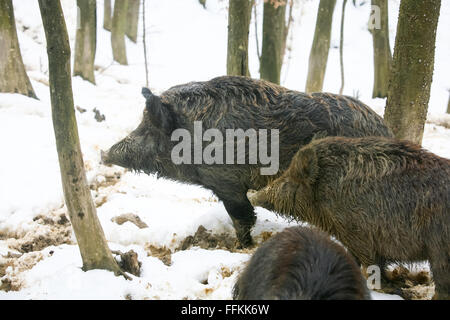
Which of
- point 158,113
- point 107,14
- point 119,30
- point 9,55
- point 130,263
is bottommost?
point 130,263

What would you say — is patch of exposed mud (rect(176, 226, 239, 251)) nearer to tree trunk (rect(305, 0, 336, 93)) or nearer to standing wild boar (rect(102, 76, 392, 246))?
standing wild boar (rect(102, 76, 392, 246))

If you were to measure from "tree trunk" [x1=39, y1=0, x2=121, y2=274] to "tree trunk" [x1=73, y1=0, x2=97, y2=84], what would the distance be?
40.6 feet

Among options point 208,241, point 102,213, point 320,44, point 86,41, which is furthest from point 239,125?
point 86,41

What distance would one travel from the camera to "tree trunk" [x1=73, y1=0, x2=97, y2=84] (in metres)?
16.1

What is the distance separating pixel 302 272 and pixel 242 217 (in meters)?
3.10

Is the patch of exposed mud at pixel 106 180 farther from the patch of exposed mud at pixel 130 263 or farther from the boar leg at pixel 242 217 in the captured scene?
the patch of exposed mud at pixel 130 263

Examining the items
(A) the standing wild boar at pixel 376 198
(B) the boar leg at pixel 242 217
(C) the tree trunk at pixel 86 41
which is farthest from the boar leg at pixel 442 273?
(C) the tree trunk at pixel 86 41

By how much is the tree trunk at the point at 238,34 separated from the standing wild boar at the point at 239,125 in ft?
8.68

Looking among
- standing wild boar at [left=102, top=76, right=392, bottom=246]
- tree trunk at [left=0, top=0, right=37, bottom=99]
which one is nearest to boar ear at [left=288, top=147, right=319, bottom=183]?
standing wild boar at [left=102, top=76, right=392, bottom=246]

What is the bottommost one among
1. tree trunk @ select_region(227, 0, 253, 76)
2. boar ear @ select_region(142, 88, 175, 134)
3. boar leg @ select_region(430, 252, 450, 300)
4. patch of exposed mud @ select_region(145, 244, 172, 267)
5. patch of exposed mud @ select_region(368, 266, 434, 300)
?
patch of exposed mud @ select_region(145, 244, 172, 267)

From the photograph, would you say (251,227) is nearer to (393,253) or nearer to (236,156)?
(236,156)

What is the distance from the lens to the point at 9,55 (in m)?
11.0

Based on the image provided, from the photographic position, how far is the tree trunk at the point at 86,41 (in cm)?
1607

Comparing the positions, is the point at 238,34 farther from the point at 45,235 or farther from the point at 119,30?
the point at 119,30
